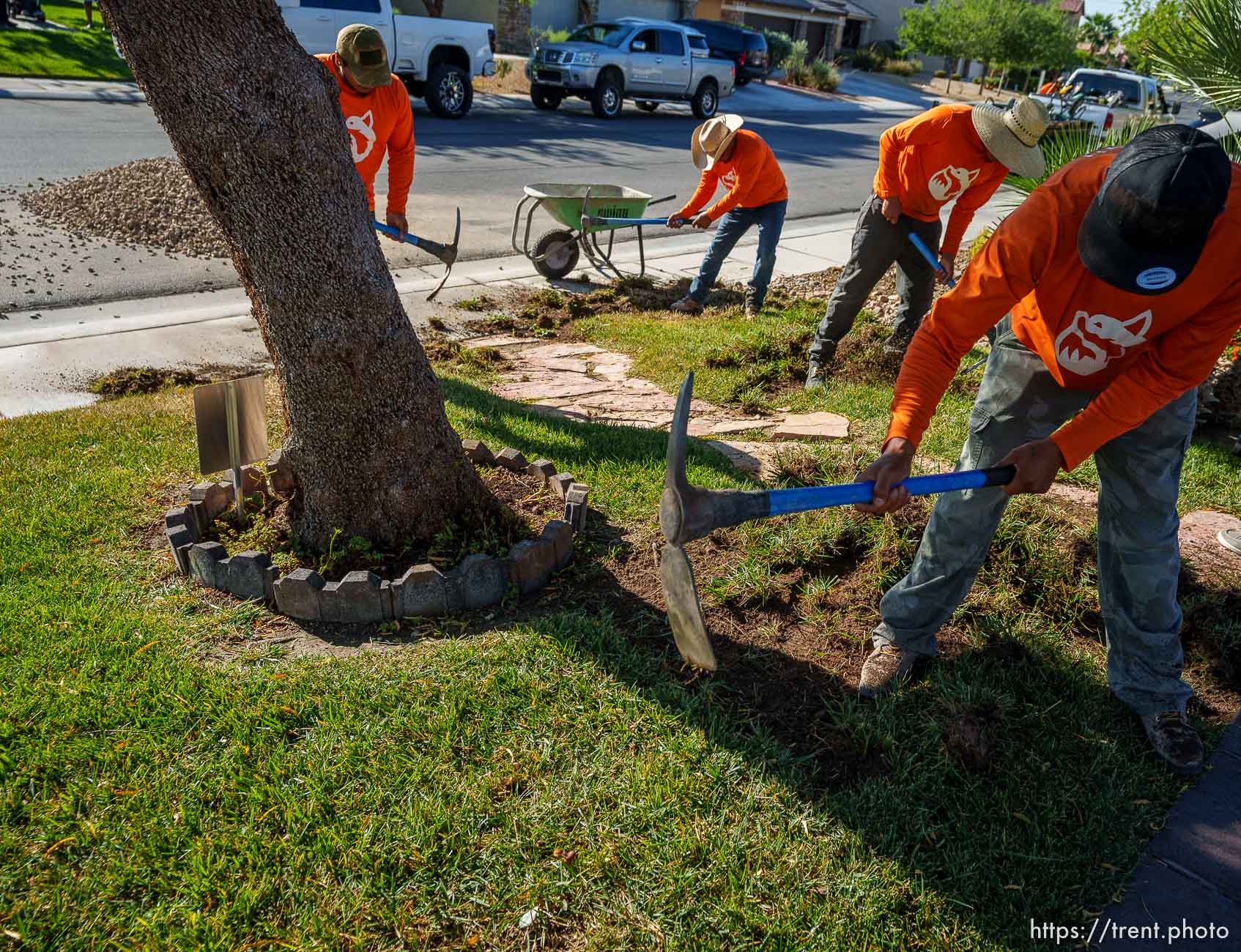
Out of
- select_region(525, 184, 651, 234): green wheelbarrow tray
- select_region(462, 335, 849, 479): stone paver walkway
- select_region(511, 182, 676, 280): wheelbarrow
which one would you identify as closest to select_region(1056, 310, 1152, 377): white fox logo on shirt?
select_region(462, 335, 849, 479): stone paver walkway

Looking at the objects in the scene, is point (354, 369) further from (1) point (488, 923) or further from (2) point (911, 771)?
(2) point (911, 771)

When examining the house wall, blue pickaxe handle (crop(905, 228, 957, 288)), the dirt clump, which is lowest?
the dirt clump

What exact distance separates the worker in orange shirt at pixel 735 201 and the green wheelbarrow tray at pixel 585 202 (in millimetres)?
820

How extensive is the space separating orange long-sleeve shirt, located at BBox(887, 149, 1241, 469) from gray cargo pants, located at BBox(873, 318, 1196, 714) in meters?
0.17

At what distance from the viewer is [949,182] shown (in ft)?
18.0

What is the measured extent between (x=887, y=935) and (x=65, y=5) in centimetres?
3178

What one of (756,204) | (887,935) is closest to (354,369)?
(887,935)

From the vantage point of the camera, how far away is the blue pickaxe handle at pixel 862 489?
245 cm

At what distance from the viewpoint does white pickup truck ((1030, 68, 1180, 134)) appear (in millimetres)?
19156

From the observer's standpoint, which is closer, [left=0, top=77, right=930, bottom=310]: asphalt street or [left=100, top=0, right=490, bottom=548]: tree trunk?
[left=100, top=0, right=490, bottom=548]: tree trunk

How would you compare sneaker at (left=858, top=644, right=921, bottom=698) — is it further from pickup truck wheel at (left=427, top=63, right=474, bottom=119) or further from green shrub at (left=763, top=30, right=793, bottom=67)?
green shrub at (left=763, top=30, right=793, bottom=67)

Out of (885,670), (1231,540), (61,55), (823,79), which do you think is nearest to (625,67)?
(61,55)

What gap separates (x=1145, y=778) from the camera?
9.21ft

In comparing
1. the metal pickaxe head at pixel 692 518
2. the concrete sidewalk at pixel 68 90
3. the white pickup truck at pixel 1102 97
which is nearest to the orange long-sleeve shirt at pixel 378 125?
the metal pickaxe head at pixel 692 518
